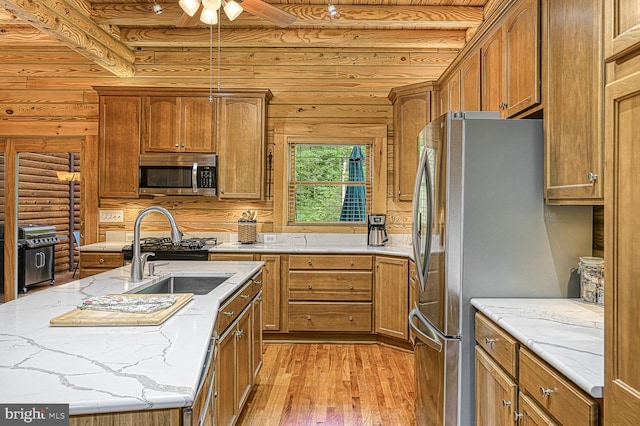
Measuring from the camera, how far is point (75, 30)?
3.79 metres

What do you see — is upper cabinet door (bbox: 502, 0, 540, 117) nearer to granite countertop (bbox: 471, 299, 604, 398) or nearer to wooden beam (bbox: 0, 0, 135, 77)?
granite countertop (bbox: 471, 299, 604, 398)

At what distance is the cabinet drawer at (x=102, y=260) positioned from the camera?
428 cm

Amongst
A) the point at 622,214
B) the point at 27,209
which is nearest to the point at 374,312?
the point at 622,214

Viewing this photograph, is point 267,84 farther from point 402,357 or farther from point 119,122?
point 402,357

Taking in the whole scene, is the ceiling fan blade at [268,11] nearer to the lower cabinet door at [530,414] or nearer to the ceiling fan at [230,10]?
the ceiling fan at [230,10]

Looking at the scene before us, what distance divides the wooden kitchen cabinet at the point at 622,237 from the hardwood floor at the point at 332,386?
188 centimetres

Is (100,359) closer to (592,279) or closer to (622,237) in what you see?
(622,237)

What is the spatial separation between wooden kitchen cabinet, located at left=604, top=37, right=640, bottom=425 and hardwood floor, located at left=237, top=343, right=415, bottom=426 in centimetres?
188

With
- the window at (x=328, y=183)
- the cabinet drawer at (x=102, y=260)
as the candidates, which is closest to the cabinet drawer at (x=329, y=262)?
the window at (x=328, y=183)

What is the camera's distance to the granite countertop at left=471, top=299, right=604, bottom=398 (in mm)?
1279

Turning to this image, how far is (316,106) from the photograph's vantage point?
4.89 meters

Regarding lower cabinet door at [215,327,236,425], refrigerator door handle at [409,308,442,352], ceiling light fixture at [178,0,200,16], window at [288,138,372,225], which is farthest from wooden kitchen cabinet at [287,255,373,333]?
ceiling light fixture at [178,0,200,16]

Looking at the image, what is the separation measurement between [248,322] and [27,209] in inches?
145

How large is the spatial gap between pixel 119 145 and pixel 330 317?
8.71ft
